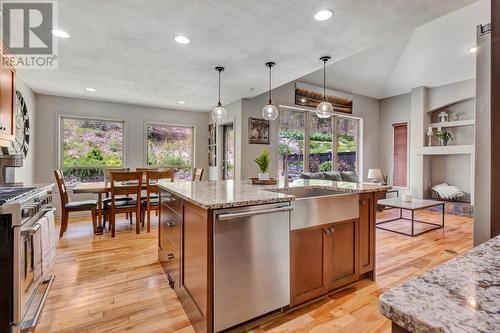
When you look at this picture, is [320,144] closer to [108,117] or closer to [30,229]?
[108,117]

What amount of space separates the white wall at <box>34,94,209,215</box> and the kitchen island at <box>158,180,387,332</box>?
3846mm

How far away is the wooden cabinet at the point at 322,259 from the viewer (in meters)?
1.92

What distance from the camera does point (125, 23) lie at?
7.54ft

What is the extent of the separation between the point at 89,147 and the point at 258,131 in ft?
11.9

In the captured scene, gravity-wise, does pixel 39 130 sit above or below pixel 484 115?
above

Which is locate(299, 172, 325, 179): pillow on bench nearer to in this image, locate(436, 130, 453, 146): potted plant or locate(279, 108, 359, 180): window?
locate(279, 108, 359, 180): window

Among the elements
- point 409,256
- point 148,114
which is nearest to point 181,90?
point 148,114

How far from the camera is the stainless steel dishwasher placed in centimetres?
157

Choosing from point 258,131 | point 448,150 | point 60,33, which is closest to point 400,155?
point 448,150

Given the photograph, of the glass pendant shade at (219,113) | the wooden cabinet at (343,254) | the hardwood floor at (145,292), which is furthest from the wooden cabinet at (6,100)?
the wooden cabinet at (343,254)

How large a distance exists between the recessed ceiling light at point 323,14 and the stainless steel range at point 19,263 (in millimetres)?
2695

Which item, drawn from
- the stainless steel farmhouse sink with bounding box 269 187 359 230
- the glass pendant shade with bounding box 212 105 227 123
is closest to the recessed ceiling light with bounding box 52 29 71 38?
the glass pendant shade with bounding box 212 105 227 123

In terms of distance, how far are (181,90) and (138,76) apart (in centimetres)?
88

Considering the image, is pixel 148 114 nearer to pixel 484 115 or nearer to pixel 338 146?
pixel 338 146
